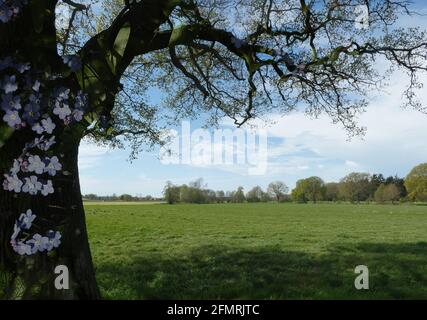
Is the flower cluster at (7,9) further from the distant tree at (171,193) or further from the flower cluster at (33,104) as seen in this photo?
the distant tree at (171,193)

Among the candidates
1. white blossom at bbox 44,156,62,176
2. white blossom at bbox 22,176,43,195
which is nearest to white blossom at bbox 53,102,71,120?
white blossom at bbox 44,156,62,176

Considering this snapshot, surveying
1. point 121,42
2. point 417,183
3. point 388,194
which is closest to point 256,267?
point 121,42

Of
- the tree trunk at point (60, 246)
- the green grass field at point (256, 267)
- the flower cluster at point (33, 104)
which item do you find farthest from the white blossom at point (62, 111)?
the green grass field at point (256, 267)

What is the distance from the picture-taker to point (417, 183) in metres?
108

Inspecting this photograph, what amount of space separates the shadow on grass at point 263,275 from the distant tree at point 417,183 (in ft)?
324

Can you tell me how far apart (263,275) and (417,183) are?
108705mm

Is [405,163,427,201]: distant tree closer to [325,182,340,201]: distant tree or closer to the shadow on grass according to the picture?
[325,182,340,201]: distant tree

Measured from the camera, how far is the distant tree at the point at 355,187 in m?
114

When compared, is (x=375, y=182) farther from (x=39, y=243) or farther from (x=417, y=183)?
(x=39, y=243)

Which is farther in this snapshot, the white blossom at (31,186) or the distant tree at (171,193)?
the distant tree at (171,193)
